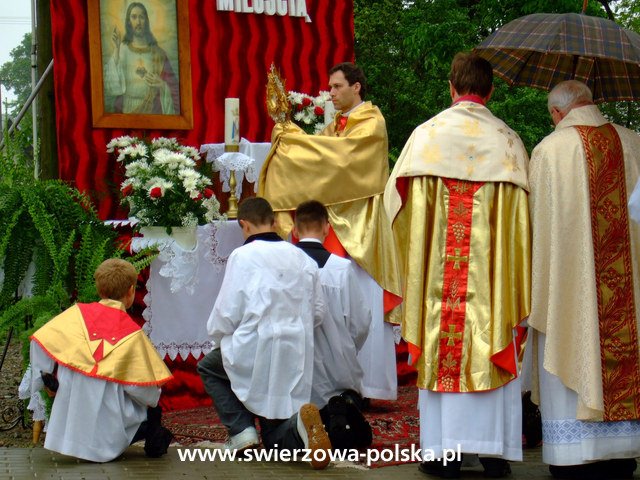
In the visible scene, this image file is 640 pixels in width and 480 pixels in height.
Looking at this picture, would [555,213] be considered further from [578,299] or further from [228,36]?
[228,36]

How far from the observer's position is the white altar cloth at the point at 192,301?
816cm

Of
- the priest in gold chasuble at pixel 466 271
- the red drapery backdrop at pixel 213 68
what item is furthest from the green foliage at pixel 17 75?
the priest in gold chasuble at pixel 466 271

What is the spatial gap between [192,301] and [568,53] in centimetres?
352

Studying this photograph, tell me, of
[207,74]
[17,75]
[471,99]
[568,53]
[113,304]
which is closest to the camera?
[568,53]

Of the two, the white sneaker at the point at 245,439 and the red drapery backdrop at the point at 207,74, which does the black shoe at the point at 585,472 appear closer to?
the white sneaker at the point at 245,439

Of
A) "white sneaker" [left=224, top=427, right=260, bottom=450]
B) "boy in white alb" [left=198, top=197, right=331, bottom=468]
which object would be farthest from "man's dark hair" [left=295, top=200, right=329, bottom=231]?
"white sneaker" [left=224, top=427, right=260, bottom=450]

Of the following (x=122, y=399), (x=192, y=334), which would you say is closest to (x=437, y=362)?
(x=122, y=399)

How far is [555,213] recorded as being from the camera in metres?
6.04

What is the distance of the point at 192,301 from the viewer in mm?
8289

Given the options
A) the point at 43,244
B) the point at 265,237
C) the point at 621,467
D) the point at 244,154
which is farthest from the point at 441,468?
the point at 244,154

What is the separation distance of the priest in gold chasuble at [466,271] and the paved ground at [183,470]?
226 millimetres

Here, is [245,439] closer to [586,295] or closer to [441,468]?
[441,468]

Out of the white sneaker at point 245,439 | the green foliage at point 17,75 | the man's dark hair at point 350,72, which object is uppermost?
the green foliage at point 17,75

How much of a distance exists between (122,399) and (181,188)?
2.21m
